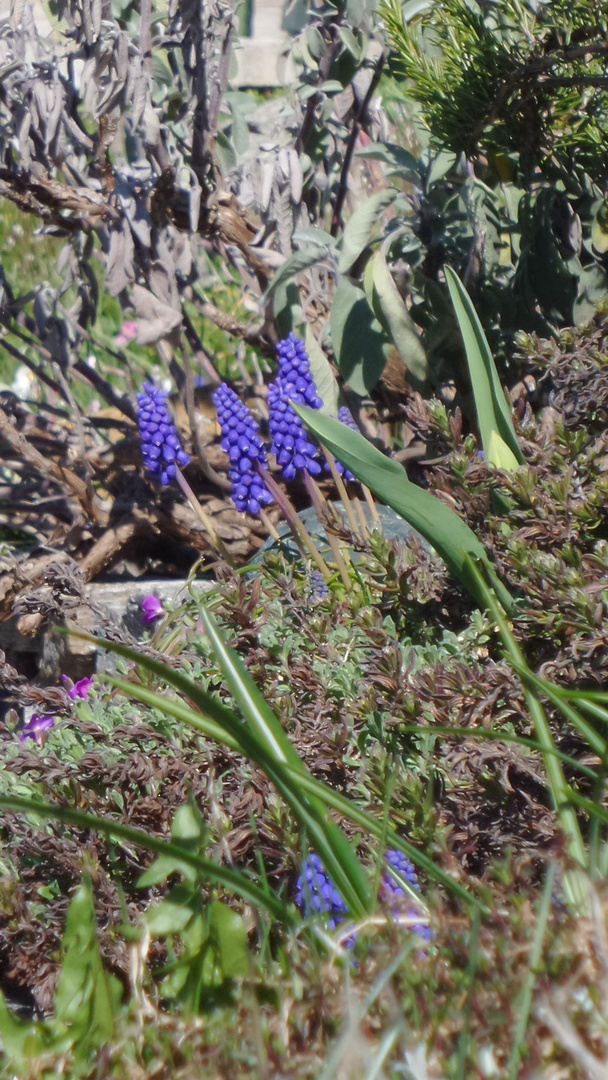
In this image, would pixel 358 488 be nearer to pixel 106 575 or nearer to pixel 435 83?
pixel 106 575

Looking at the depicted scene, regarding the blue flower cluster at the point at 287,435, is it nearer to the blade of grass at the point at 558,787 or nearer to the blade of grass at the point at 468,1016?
the blade of grass at the point at 558,787

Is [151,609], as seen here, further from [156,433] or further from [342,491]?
[342,491]

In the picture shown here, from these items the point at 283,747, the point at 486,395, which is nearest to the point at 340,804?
the point at 283,747

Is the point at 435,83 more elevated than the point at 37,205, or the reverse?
the point at 435,83

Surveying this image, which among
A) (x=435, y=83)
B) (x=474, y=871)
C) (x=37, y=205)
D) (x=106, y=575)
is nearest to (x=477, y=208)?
(x=435, y=83)

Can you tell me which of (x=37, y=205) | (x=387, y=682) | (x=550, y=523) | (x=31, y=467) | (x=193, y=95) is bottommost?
(x=31, y=467)

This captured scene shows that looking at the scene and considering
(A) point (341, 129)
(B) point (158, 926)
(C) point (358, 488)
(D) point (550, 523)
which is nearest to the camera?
(B) point (158, 926)
